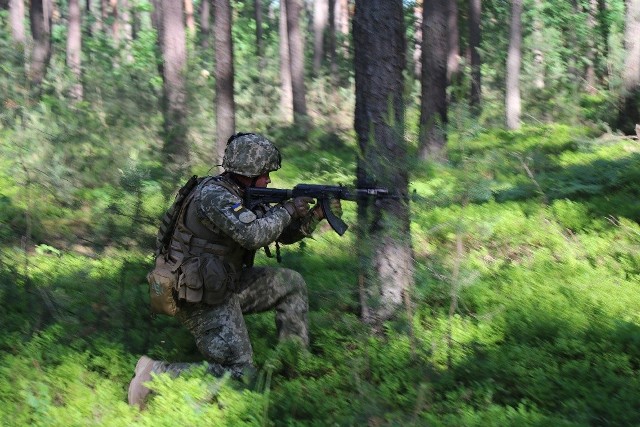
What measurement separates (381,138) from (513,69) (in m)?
14.1

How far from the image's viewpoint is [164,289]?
5055mm

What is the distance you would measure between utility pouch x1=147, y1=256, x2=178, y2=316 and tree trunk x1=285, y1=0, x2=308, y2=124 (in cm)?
1472

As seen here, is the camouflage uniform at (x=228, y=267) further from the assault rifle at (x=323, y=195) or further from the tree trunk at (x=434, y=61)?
the tree trunk at (x=434, y=61)

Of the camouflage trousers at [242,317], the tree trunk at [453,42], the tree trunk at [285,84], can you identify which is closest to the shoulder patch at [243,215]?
the camouflage trousers at [242,317]

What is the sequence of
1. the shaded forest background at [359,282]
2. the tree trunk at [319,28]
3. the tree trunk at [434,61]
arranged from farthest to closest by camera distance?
1. the tree trunk at [319,28]
2. the tree trunk at [434,61]
3. the shaded forest background at [359,282]

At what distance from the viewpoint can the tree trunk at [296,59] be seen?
20.2 metres

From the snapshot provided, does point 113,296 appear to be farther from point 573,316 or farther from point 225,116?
point 225,116

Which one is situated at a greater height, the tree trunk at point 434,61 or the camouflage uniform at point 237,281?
the tree trunk at point 434,61

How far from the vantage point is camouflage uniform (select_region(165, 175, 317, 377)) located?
5016mm

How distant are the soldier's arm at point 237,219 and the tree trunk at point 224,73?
7728 mm

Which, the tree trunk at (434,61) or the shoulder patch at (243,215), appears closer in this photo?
the shoulder patch at (243,215)

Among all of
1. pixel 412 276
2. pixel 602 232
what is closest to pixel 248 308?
pixel 412 276

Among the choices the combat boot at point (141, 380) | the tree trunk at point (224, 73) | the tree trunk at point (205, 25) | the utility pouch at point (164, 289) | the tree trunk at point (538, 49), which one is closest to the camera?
the combat boot at point (141, 380)

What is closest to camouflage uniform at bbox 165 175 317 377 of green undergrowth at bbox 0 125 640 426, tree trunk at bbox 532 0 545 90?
green undergrowth at bbox 0 125 640 426
